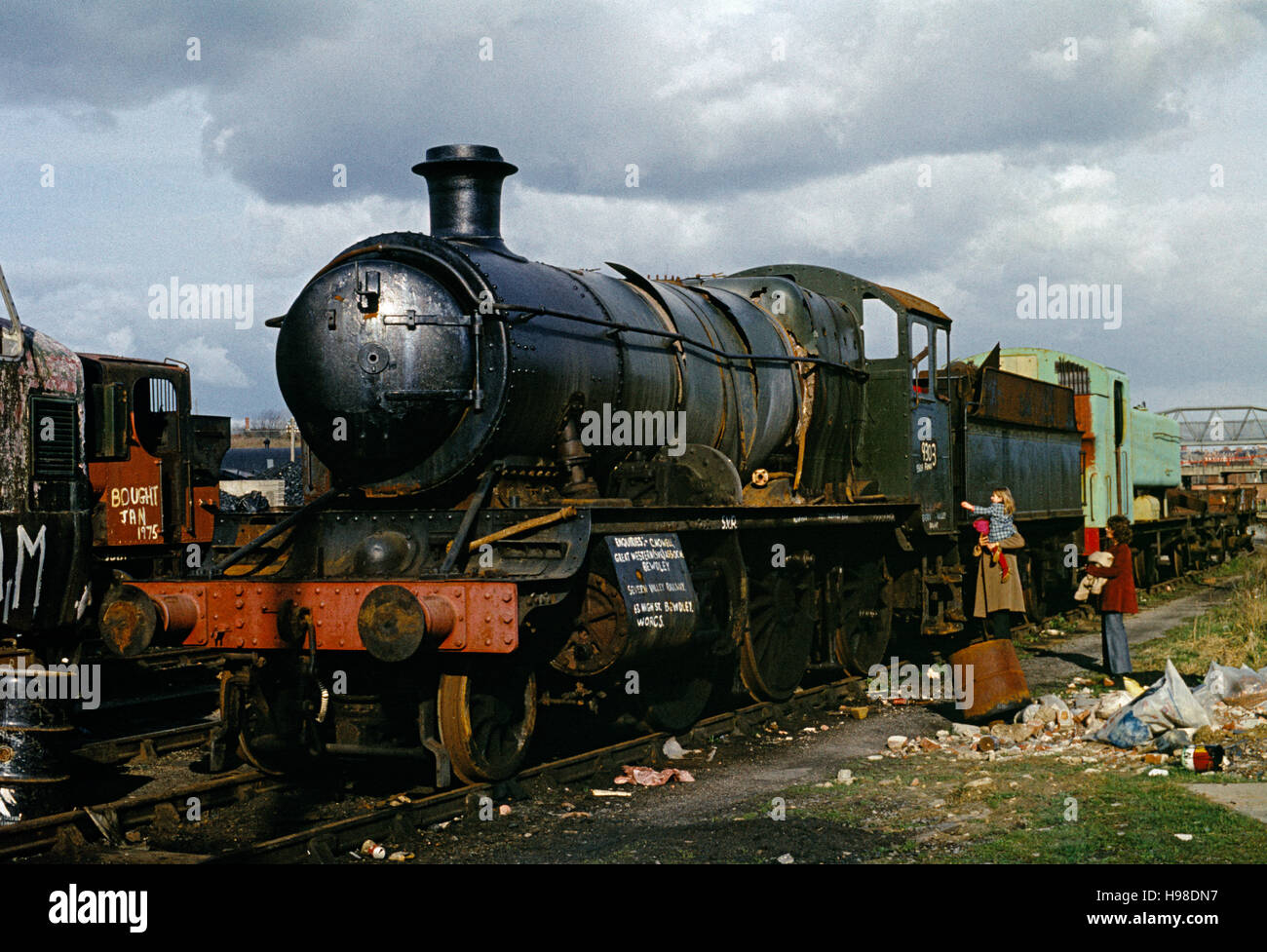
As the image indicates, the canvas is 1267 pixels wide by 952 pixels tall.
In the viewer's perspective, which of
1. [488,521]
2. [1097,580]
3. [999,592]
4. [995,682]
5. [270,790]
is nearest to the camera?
[488,521]

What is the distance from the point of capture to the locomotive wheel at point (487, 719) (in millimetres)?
7461

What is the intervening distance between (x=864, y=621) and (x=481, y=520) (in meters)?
5.79

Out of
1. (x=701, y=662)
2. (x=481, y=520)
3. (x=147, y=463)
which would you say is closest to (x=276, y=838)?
(x=481, y=520)

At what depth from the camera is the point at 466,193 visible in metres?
8.53

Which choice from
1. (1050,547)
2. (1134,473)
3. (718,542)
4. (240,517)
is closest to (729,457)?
(718,542)

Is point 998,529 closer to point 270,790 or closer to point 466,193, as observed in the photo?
point 466,193

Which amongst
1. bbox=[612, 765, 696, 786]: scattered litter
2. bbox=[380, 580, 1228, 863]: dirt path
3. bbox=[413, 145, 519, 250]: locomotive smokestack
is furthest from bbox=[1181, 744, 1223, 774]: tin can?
bbox=[413, 145, 519, 250]: locomotive smokestack

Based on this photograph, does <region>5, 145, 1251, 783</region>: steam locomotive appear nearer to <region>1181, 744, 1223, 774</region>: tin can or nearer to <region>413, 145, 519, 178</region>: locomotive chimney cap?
<region>413, 145, 519, 178</region>: locomotive chimney cap

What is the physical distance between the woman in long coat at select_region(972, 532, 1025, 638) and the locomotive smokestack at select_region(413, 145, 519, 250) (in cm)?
535

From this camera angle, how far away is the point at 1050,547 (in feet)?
59.4

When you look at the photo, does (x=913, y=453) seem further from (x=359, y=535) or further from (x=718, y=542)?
(x=359, y=535)

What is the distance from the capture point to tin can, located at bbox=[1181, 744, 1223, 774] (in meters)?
7.79

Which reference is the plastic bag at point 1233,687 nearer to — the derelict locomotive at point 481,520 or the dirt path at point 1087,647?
the dirt path at point 1087,647

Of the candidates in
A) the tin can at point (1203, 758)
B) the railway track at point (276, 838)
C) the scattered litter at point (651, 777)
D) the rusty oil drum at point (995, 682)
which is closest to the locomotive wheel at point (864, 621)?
the rusty oil drum at point (995, 682)
